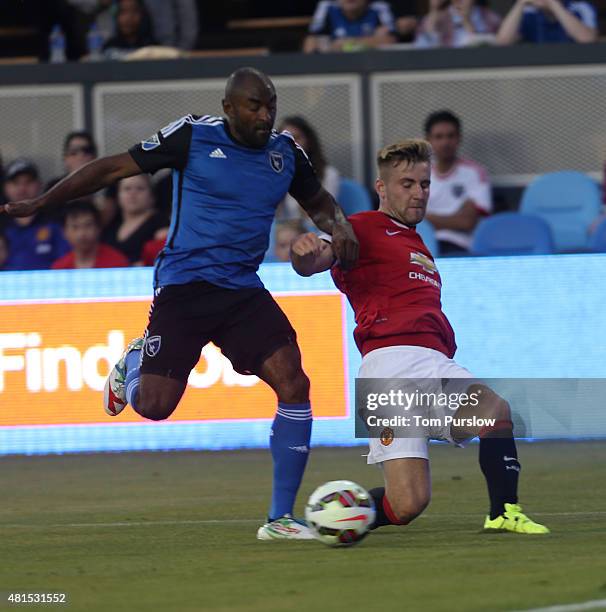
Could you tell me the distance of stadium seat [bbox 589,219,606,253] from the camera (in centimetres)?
1218

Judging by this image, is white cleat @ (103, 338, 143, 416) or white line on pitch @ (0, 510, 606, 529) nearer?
white line on pitch @ (0, 510, 606, 529)

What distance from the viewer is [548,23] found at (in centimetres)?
1429

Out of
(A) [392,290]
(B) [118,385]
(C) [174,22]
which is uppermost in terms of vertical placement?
(C) [174,22]

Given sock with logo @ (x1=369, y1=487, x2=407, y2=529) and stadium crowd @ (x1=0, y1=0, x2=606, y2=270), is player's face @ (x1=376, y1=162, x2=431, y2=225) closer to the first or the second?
sock with logo @ (x1=369, y1=487, x2=407, y2=529)

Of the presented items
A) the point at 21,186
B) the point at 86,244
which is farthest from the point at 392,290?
the point at 21,186

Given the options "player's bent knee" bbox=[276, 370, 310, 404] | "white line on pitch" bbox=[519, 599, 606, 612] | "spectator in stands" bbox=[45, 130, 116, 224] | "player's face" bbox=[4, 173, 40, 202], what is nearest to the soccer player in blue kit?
"player's bent knee" bbox=[276, 370, 310, 404]

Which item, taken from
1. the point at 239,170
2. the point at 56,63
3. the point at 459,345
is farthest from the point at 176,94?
the point at 239,170

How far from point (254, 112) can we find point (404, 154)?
0.71m

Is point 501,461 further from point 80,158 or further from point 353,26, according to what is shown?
point 353,26

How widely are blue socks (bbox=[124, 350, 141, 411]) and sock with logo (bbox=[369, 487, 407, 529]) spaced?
1.29 metres

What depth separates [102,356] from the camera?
36.3 feet

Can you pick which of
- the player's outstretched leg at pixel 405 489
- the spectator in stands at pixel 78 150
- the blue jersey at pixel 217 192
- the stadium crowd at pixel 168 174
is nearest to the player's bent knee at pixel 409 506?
the player's outstretched leg at pixel 405 489

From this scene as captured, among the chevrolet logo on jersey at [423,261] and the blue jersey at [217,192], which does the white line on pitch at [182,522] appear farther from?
the chevrolet logo on jersey at [423,261]

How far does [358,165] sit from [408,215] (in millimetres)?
7511
